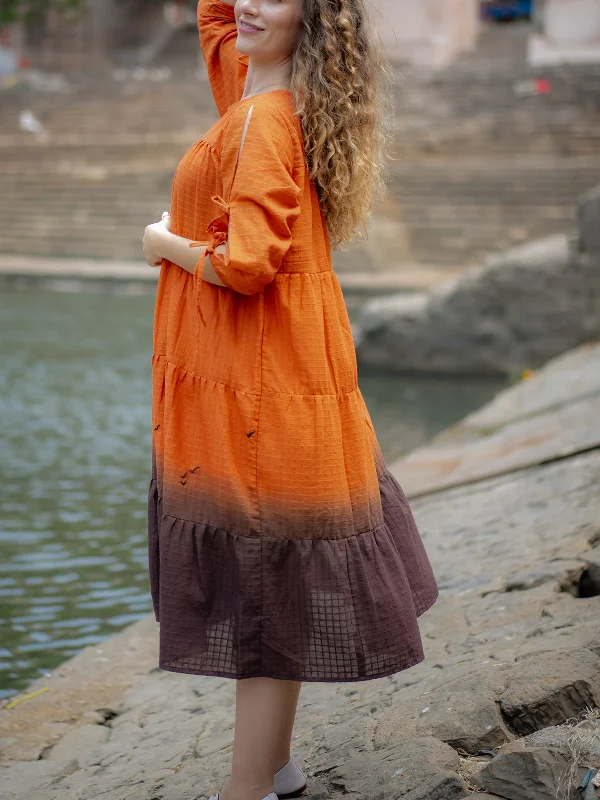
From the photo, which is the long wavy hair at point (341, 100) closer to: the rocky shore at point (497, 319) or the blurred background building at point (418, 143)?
the rocky shore at point (497, 319)

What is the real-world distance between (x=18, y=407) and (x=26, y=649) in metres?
3.84

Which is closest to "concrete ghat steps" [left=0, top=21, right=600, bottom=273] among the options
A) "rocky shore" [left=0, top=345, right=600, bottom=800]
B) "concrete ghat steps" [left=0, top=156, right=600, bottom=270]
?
"concrete ghat steps" [left=0, top=156, right=600, bottom=270]

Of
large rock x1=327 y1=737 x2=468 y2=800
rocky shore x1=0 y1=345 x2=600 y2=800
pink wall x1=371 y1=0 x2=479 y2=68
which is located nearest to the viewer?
large rock x1=327 y1=737 x2=468 y2=800

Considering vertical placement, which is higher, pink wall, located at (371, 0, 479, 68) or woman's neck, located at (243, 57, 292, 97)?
pink wall, located at (371, 0, 479, 68)

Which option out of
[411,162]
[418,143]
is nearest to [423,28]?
[418,143]

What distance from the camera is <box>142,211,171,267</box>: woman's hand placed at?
2.09 m

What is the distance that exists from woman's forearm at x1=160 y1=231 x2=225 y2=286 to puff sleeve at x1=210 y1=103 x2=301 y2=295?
3 centimetres

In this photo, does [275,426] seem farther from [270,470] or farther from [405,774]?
[405,774]

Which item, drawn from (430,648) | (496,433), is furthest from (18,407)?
(430,648)

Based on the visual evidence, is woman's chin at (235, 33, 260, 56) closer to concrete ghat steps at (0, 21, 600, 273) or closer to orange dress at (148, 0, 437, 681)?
orange dress at (148, 0, 437, 681)

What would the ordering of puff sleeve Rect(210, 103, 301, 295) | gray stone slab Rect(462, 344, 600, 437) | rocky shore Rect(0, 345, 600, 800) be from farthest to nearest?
gray stone slab Rect(462, 344, 600, 437) → rocky shore Rect(0, 345, 600, 800) → puff sleeve Rect(210, 103, 301, 295)

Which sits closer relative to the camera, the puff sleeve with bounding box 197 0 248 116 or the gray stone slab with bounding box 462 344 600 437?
the puff sleeve with bounding box 197 0 248 116

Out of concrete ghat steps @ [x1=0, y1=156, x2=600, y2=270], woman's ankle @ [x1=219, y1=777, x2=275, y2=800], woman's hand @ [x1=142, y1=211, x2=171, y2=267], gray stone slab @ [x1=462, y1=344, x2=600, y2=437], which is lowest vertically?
woman's ankle @ [x1=219, y1=777, x2=275, y2=800]

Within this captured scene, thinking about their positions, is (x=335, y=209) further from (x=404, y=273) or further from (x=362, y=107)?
(x=404, y=273)
